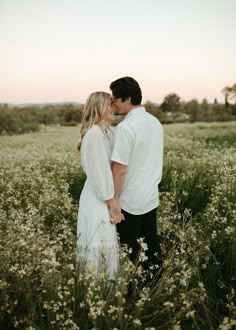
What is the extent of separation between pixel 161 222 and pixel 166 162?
3755mm

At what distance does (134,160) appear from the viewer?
4.57m

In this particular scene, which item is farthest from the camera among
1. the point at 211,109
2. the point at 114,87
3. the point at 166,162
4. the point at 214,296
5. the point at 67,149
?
the point at 211,109

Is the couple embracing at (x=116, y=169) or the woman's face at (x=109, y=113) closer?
the couple embracing at (x=116, y=169)

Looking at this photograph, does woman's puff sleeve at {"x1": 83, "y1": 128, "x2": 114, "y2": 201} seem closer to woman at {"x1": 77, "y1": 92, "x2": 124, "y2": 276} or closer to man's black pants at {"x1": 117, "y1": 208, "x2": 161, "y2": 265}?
woman at {"x1": 77, "y1": 92, "x2": 124, "y2": 276}

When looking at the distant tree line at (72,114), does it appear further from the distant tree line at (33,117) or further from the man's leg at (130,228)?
the man's leg at (130,228)

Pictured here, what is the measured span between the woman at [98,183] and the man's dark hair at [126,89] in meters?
0.10

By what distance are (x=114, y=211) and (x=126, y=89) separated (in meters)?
1.26

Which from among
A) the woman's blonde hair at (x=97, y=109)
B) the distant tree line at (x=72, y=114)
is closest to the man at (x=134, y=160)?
the woman's blonde hair at (x=97, y=109)

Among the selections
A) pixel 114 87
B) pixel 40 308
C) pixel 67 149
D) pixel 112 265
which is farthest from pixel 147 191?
pixel 67 149

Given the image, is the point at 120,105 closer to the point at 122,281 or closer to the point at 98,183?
the point at 98,183

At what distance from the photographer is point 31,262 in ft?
13.5

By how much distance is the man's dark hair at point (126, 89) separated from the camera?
4.40 metres

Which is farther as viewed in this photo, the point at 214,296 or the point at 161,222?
the point at 161,222

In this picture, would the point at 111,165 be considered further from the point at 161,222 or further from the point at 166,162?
the point at 166,162
